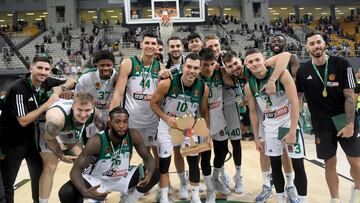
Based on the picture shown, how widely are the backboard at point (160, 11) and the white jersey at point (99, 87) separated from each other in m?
7.10

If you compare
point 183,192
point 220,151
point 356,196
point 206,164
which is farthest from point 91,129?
point 356,196

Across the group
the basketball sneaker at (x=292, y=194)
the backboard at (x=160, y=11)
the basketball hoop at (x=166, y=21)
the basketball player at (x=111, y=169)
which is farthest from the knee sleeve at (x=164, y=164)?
the backboard at (x=160, y=11)

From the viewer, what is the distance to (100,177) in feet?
11.9

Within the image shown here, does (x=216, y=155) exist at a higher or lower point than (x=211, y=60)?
lower

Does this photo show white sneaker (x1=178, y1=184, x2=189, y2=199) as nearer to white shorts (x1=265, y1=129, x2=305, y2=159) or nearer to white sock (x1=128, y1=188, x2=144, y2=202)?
white sock (x1=128, y1=188, x2=144, y2=202)

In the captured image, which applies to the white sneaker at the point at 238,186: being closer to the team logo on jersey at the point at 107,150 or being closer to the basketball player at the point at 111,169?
the basketball player at the point at 111,169

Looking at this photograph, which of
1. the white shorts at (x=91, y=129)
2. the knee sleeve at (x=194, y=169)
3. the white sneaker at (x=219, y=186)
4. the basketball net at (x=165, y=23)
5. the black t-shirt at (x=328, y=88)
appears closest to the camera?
the black t-shirt at (x=328, y=88)

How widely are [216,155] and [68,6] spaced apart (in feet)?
92.9

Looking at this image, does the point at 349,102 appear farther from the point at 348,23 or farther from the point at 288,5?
the point at 348,23

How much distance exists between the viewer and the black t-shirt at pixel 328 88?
12.8 ft

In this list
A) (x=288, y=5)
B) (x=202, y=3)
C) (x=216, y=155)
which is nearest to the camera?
(x=216, y=155)

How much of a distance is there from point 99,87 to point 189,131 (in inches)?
51.1

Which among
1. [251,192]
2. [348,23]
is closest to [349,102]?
[251,192]

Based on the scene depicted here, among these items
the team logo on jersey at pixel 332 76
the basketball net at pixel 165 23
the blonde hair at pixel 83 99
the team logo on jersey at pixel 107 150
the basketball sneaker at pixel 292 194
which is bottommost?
the basketball sneaker at pixel 292 194
